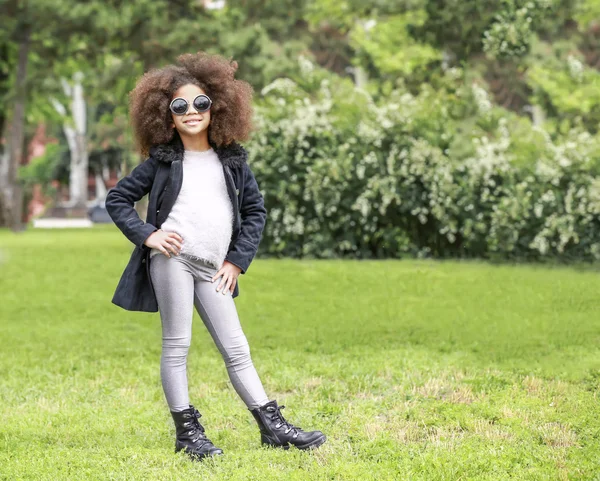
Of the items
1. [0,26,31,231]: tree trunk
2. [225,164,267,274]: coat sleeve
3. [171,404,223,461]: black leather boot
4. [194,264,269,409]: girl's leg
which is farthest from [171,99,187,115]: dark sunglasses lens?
[0,26,31,231]: tree trunk

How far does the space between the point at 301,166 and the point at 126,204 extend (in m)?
10.1

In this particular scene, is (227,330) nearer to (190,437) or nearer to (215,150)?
(190,437)

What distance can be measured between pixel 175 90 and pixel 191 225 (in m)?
0.66

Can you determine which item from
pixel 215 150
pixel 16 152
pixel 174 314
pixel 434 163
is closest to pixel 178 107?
pixel 215 150

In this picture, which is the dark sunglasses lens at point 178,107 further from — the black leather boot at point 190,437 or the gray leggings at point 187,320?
the black leather boot at point 190,437

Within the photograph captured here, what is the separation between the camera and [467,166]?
45.5ft

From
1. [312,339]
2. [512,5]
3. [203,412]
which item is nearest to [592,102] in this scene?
[512,5]

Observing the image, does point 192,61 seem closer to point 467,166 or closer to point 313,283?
point 313,283

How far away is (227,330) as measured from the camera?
4.54 m

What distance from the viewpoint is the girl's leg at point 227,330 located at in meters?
4.53

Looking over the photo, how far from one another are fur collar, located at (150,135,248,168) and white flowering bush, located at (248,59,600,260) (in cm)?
908

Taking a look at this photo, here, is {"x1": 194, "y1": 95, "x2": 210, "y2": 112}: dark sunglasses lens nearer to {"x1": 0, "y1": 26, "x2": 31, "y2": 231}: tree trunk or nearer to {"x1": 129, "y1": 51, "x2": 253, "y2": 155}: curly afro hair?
{"x1": 129, "y1": 51, "x2": 253, "y2": 155}: curly afro hair

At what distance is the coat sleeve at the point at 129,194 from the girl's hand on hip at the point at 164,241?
0.21 ft

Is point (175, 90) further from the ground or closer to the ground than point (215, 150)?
further from the ground
